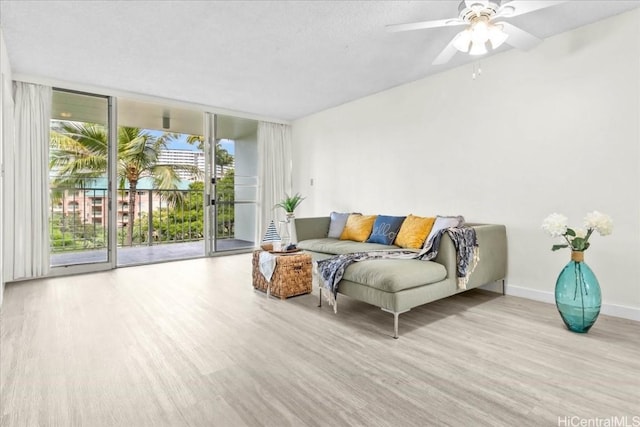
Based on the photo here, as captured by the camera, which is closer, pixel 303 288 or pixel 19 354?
pixel 19 354

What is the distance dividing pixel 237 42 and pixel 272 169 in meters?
3.19

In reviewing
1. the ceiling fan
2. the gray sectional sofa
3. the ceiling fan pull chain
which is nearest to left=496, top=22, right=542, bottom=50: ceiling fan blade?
the ceiling fan

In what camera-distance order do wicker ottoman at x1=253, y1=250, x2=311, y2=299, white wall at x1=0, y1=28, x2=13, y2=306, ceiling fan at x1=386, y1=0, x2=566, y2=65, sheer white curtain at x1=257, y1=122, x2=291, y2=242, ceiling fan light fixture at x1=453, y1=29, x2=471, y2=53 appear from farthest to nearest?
sheer white curtain at x1=257, y1=122, x2=291, y2=242 < wicker ottoman at x1=253, y1=250, x2=311, y2=299 < white wall at x1=0, y1=28, x2=13, y2=306 < ceiling fan light fixture at x1=453, y1=29, x2=471, y2=53 < ceiling fan at x1=386, y1=0, x2=566, y2=65

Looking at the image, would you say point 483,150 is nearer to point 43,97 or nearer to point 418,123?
point 418,123

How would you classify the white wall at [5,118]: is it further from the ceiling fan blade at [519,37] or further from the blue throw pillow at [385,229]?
the ceiling fan blade at [519,37]

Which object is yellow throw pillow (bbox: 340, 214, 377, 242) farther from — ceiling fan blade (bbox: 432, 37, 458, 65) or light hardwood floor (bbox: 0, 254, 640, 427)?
ceiling fan blade (bbox: 432, 37, 458, 65)

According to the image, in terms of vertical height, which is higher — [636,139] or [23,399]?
[636,139]

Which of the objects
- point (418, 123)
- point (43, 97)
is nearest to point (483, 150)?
point (418, 123)

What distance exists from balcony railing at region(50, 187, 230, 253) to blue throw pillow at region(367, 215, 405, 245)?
2893 mm

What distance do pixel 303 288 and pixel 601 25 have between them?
354cm

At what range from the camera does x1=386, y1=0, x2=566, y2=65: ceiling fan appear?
7.02 feet

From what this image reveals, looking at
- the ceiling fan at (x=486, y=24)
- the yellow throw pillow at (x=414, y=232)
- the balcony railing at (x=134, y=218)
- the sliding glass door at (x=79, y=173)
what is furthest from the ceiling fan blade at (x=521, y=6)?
the balcony railing at (x=134, y=218)

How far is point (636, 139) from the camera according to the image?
8.66 feet

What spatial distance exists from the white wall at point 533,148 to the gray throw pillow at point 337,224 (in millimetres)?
482
